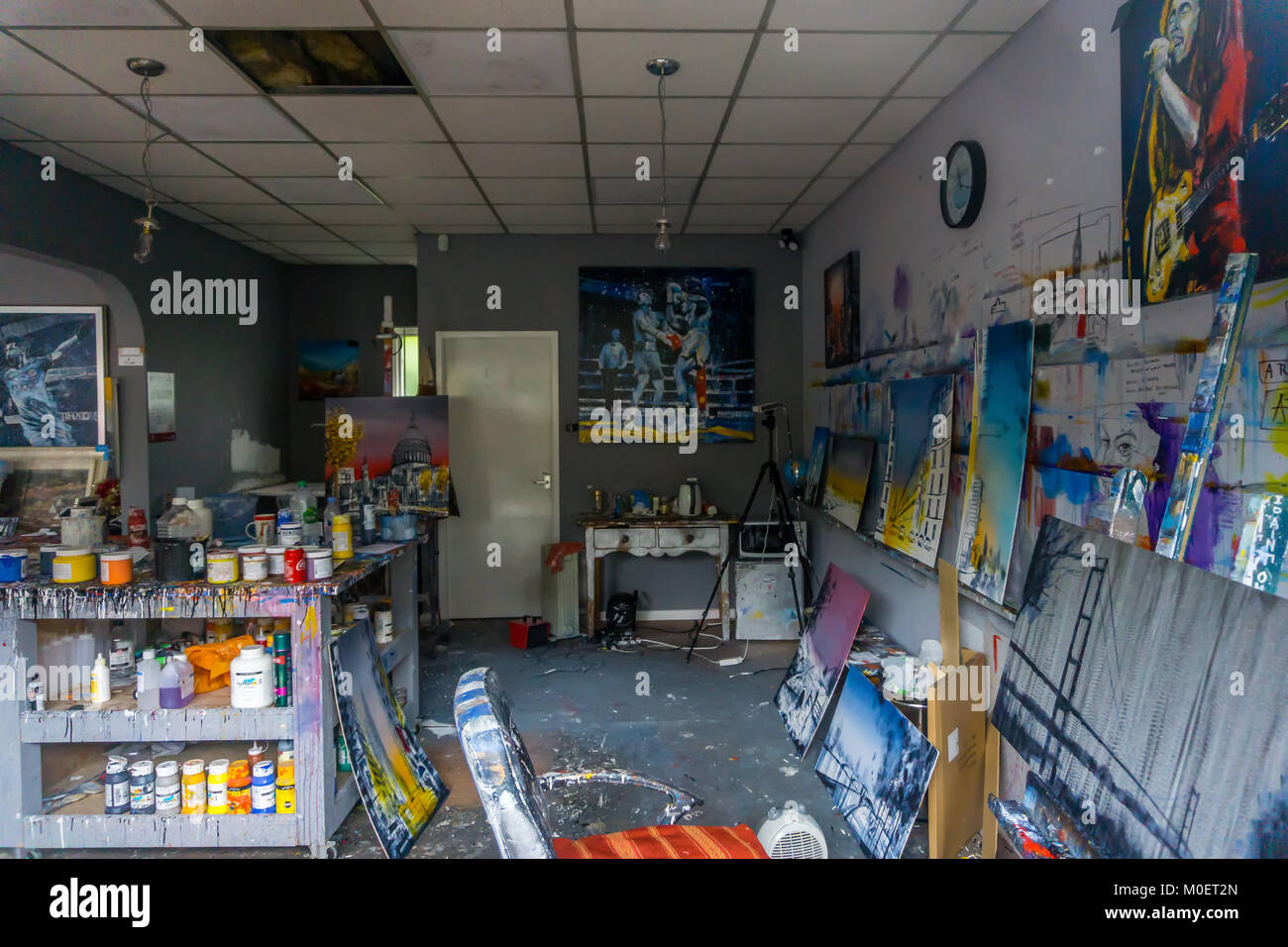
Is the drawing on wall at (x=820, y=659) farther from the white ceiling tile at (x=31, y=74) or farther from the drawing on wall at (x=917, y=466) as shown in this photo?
the white ceiling tile at (x=31, y=74)

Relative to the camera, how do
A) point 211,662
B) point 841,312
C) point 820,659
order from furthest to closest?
point 841,312
point 820,659
point 211,662

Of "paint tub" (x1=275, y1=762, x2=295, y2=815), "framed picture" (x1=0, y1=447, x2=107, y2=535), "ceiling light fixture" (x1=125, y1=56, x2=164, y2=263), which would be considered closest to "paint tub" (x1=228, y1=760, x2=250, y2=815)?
"paint tub" (x1=275, y1=762, x2=295, y2=815)

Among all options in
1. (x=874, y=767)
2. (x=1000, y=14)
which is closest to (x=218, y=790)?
(x=874, y=767)

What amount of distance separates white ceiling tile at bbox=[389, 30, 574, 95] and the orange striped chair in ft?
7.31

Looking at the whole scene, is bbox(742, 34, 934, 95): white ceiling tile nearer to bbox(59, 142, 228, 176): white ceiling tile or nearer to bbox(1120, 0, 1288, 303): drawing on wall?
bbox(1120, 0, 1288, 303): drawing on wall

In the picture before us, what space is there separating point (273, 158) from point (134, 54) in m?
1.15

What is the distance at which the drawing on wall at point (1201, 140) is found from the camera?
63.8 inches

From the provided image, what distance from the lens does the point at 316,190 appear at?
459 centimetres

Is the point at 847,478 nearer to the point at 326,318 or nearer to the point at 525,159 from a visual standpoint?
the point at 525,159

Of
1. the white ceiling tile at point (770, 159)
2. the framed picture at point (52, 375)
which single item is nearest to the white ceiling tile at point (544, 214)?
the white ceiling tile at point (770, 159)

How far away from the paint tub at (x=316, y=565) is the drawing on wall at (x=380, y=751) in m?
0.25

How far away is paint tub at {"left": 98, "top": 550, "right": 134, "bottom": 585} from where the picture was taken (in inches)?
102

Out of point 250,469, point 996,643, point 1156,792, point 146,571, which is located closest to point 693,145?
point 996,643

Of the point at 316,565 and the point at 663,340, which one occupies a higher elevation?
the point at 663,340
